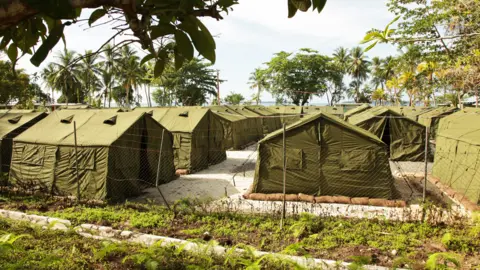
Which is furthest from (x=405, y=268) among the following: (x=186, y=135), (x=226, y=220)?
(x=186, y=135)

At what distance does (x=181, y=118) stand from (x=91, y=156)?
18.4ft

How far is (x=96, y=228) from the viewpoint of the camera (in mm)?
6578

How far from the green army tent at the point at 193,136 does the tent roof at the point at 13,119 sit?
4.89m

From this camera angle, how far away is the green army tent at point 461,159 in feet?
27.3

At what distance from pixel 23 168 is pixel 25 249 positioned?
18.4ft

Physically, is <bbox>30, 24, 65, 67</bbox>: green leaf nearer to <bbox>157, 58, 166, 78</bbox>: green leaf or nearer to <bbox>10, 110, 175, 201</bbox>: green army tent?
<bbox>157, 58, 166, 78</bbox>: green leaf

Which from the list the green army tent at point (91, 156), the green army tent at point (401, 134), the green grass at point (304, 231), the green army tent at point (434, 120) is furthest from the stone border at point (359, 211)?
the green army tent at point (434, 120)

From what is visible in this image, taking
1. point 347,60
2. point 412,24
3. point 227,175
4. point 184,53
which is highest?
point 347,60

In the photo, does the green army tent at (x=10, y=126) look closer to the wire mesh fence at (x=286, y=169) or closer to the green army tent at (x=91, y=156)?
the wire mesh fence at (x=286, y=169)

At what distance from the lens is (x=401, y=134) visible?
14.7 m

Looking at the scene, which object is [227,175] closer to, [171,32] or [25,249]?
[25,249]

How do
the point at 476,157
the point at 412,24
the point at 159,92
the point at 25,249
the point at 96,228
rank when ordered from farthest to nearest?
1. the point at 159,92
2. the point at 412,24
3. the point at 476,157
4. the point at 96,228
5. the point at 25,249

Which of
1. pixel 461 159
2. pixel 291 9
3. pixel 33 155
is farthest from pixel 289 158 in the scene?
pixel 291 9

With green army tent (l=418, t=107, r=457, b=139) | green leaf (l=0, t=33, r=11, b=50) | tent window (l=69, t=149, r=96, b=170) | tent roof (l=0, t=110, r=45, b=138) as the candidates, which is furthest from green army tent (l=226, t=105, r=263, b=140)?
green leaf (l=0, t=33, r=11, b=50)
